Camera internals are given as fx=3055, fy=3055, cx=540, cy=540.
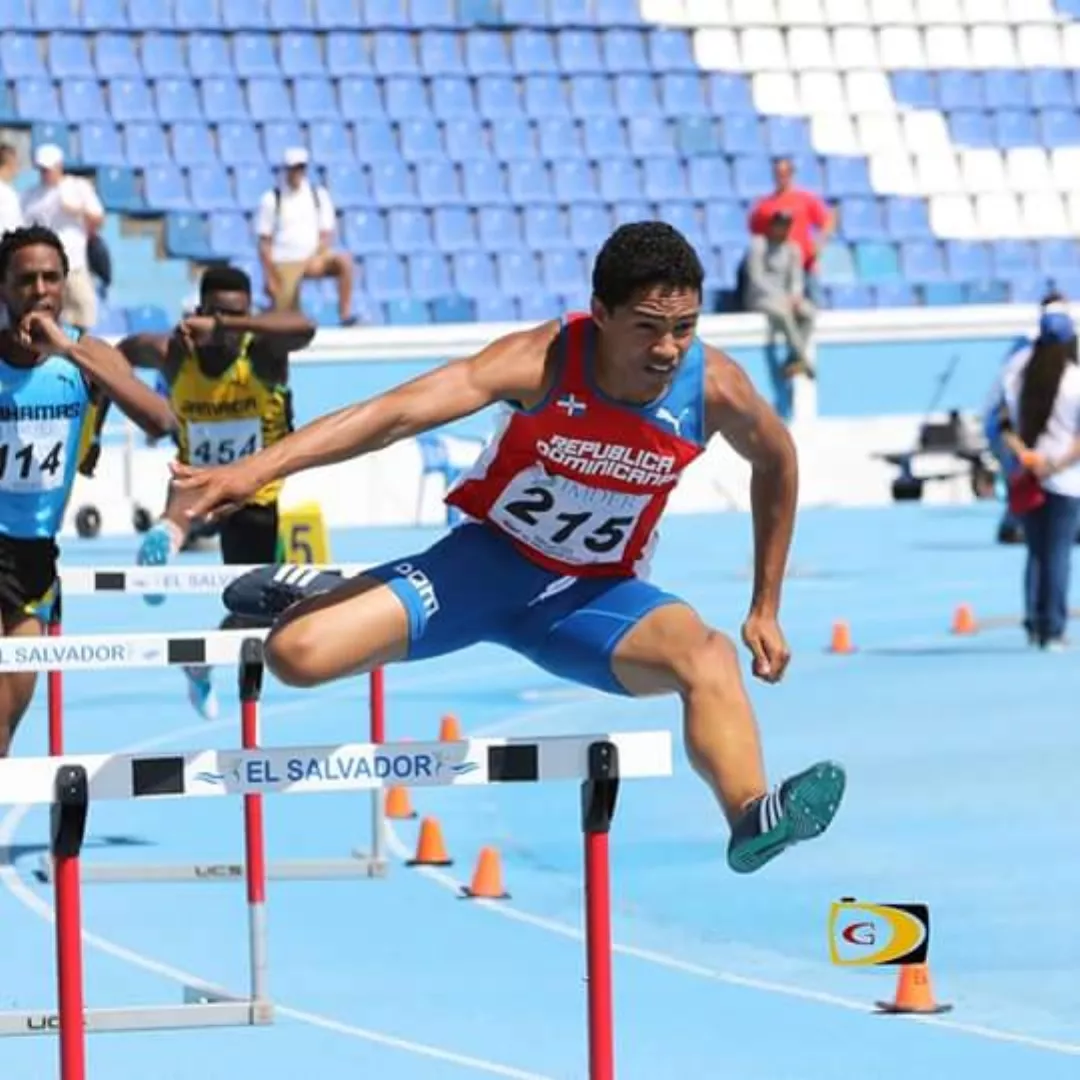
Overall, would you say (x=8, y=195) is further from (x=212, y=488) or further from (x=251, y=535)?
(x=212, y=488)

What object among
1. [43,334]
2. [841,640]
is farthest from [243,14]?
[43,334]

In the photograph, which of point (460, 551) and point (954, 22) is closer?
point (460, 551)

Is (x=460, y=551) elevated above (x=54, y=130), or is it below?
below

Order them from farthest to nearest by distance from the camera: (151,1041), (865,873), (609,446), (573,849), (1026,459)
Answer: (1026,459) → (573,849) → (865,873) → (151,1041) → (609,446)

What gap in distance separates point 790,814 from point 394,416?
1.14 meters

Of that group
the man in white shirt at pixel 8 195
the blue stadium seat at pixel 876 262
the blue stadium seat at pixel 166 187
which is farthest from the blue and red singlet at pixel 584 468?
the blue stadium seat at pixel 876 262

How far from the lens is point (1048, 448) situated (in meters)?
16.6

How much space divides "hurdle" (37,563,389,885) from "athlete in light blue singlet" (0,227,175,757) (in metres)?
0.14

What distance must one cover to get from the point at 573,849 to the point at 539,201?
18.2m

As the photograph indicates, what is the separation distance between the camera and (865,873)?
33.8ft

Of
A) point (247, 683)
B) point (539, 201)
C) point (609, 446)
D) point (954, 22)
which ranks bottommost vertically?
point (247, 683)

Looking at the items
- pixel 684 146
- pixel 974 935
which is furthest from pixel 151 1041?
pixel 684 146

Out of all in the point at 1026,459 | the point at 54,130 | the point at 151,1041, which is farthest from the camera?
the point at 54,130

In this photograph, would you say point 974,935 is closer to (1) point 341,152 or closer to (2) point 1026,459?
(2) point 1026,459
